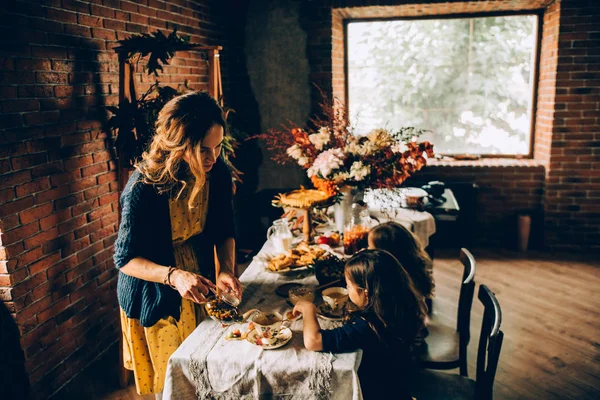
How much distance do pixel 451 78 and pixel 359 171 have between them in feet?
9.72

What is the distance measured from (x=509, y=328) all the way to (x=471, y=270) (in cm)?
138

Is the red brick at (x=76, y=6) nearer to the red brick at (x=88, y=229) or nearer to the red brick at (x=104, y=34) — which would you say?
the red brick at (x=104, y=34)

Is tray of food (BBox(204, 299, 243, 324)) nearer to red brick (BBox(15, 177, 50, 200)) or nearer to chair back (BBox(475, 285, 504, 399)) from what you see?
chair back (BBox(475, 285, 504, 399))

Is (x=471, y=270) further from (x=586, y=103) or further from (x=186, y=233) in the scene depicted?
(x=586, y=103)

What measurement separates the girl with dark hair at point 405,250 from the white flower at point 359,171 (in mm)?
398

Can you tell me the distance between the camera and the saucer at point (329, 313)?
1920mm

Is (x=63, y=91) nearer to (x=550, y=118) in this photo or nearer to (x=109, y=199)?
(x=109, y=199)

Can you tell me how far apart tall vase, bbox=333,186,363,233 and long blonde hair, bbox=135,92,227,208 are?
1239mm

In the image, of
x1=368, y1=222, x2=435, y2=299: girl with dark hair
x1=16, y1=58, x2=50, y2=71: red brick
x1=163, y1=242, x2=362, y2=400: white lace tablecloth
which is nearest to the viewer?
x1=163, y1=242, x2=362, y2=400: white lace tablecloth

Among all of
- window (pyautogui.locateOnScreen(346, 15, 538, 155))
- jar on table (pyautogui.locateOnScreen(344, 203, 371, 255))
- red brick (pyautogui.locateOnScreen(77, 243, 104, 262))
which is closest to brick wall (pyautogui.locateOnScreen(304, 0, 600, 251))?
window (pyautogui.locateOnScreen(346, 15, 538, 155))

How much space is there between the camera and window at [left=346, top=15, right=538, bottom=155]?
16.4 ft

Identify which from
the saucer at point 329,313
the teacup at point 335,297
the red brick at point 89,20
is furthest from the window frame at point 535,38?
the saucer at point 329,313

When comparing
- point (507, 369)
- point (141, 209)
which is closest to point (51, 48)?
point (141, 209)

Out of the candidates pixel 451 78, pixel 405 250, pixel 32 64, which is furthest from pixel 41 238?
pixel 451 78
